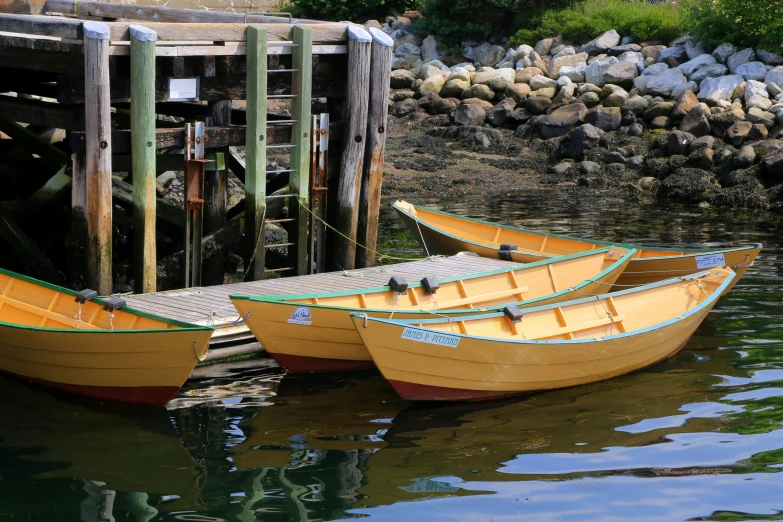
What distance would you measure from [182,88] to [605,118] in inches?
607

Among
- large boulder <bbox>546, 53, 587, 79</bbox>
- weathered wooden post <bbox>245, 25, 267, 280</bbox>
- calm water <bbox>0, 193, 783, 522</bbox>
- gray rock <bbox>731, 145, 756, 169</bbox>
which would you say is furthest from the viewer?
large boulder <bbox>546, 53, 587, 79</bbox>

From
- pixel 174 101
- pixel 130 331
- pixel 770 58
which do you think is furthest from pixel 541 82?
pixel 130 331

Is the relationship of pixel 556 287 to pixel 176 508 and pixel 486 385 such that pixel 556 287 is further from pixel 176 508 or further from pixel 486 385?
pixel 176 508

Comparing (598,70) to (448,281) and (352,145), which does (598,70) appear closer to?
(352,145)

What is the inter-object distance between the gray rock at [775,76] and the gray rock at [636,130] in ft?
11.0

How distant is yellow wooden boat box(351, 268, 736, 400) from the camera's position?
31.2 feet

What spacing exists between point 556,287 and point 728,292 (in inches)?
123

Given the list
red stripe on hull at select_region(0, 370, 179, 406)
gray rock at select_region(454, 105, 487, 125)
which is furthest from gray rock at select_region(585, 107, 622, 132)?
red stripe on hull at select_region(0, 370, 179, 406)

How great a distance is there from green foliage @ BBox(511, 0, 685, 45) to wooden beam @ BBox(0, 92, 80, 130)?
839 inches

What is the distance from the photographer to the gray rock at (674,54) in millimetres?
27219

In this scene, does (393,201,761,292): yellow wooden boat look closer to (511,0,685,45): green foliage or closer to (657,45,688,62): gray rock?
(657,45,688,62): gray rock

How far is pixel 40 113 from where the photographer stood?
11.2m

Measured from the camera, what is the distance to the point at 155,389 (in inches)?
367

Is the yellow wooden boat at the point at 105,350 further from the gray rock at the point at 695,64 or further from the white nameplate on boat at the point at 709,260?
the gray rock at the point at 695,64
